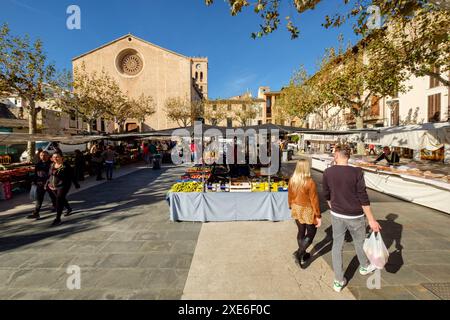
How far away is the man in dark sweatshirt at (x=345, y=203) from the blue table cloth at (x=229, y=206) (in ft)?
8.70

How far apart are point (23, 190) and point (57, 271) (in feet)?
27.4

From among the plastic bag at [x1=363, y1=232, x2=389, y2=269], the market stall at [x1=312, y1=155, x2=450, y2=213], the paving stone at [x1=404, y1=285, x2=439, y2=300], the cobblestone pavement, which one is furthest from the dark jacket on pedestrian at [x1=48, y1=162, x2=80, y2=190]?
the market stall at [x1=312, y1=155, x2=450, y2=213]

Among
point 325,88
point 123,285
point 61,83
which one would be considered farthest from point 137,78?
point 123,285

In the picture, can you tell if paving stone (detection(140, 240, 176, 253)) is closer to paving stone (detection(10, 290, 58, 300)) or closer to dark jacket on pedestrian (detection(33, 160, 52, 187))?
paving stone (detection(10, 290, 58, 300))

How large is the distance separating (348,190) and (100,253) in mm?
4217

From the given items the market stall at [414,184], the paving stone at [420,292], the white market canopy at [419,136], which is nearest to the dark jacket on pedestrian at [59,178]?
the paving stone at [420,292]

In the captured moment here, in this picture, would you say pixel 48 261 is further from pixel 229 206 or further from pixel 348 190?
pixel 348 190

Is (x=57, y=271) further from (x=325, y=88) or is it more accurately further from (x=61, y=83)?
(x=325, y=88)

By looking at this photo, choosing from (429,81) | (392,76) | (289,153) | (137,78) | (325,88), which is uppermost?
(137,78)

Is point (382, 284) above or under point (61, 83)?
under

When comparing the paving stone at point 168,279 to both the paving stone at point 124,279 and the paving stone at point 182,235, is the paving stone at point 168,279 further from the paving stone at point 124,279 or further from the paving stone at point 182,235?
the paving stone at point 182,235

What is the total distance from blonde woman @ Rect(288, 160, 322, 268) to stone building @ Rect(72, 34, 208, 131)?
3872 centimetres

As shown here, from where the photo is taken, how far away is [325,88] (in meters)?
15.1

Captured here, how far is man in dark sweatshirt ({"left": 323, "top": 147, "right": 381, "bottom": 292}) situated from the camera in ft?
8.83
